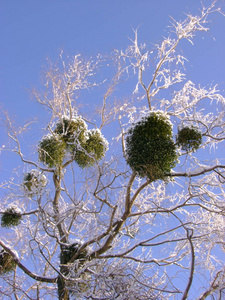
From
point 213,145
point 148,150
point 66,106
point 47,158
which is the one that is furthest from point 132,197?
point 66,106

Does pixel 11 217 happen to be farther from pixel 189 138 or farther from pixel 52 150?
pixel 189 138

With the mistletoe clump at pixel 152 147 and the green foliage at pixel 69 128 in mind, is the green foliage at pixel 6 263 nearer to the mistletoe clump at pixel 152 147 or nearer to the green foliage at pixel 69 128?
the green foliage at pixel 69 128

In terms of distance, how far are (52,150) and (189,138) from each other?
3848mm

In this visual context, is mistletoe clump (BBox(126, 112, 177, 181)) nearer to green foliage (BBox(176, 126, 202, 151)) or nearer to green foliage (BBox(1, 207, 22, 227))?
green foliage (BBox(176, 126, 202, 151))

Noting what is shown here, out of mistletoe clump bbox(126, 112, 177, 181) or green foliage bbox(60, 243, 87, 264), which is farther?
green foliage bbox(60, 243, 87, 264)

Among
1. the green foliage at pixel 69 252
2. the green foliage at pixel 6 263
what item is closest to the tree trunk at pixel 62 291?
the green foliage at pixel 69 252

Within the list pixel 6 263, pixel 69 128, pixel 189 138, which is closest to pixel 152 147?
pixel 189 138

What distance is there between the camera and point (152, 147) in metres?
5.71

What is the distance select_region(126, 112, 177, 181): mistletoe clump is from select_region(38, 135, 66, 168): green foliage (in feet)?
9.02

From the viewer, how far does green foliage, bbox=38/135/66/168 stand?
322 inches

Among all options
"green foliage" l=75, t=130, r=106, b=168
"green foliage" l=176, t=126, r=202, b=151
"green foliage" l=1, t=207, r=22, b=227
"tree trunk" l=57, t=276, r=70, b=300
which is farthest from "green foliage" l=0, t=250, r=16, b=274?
"green foliage" l=176, t=126, r=202, b=151

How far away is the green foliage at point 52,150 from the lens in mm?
8188

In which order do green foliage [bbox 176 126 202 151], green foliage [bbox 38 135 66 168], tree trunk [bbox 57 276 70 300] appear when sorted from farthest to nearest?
green foliage [bbox 38 135 66 168]
green foliage [bbox 176 126 202 151]
tree trunk [bbox 57 276 70 300]

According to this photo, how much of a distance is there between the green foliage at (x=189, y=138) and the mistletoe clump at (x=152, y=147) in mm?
173
